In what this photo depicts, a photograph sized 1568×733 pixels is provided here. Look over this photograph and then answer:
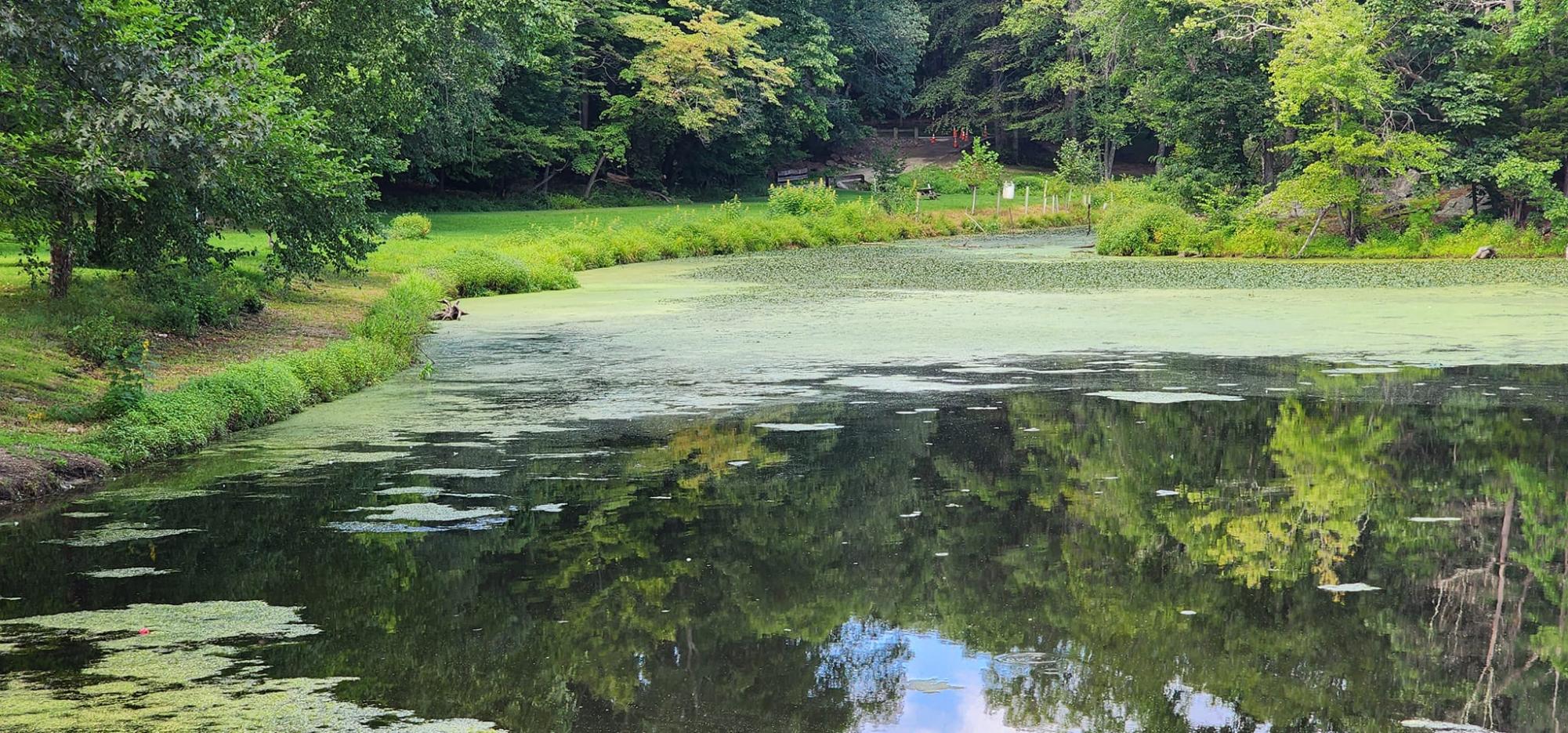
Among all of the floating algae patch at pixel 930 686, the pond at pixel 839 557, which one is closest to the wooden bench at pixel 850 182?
the pond at pixel 839 557

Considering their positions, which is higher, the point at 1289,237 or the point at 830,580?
the point at 1289,237

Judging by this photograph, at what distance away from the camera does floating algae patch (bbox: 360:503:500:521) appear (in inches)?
345

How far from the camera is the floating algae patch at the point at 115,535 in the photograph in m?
8.24

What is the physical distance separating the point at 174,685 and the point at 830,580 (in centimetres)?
306

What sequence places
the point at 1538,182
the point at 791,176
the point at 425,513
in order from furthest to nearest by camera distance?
the point at 791,176 < the point at 1538,182 < the point at 425,513

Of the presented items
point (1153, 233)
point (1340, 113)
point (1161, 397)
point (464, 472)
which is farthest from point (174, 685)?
point (1153, 233)

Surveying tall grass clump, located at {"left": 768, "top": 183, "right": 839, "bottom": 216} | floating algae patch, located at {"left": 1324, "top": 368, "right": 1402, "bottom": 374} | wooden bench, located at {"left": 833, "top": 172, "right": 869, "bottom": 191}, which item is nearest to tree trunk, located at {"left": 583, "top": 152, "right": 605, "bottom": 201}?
tall grass clump, located at {"left": 768, "top": 183, "right": 839, "bottom": 216}

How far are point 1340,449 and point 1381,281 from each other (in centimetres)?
1645

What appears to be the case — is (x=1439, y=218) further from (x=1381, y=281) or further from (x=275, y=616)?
(x=275, y=616)

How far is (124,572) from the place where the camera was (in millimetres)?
7641

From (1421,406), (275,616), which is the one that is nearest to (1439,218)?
(1421,406)

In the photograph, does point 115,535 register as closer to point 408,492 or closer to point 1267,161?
point 408,492

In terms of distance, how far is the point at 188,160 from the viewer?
11.2 m

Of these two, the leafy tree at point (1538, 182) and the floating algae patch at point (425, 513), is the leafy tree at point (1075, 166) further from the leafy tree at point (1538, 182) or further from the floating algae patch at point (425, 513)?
the floating algae patch at point (425, 513)
